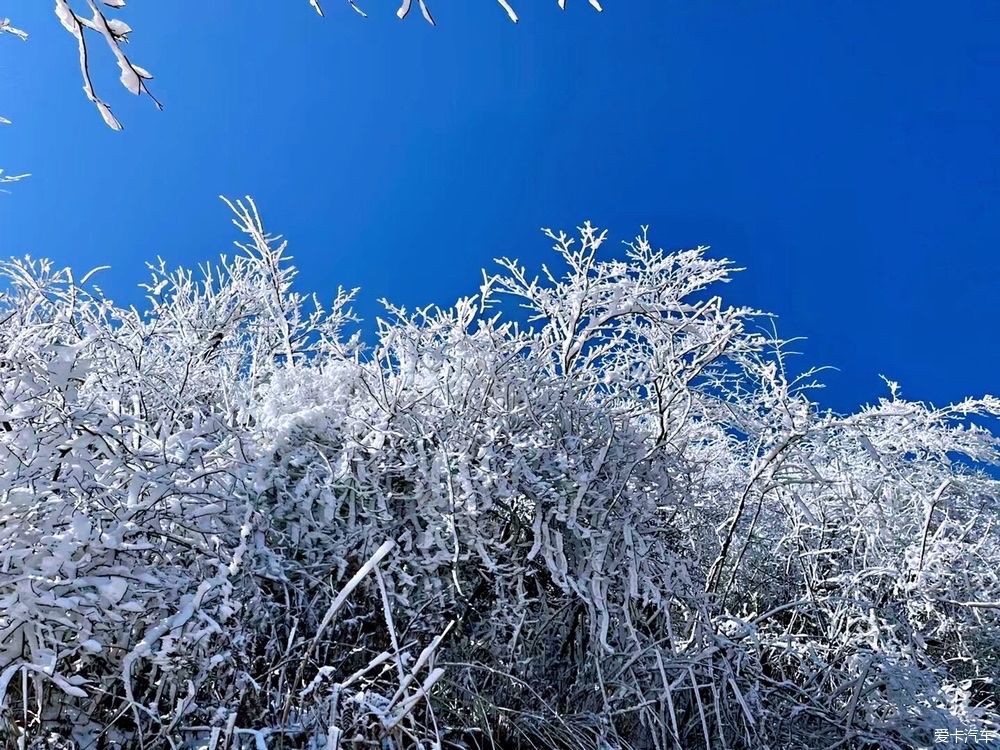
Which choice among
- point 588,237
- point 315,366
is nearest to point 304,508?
point 315,366

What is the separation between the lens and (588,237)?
11.4 feet

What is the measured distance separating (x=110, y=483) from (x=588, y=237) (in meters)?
2.27

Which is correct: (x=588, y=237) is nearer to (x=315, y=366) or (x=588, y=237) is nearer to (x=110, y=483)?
(x=315, y=366)

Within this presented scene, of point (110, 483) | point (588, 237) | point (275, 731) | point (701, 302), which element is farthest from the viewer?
point (588, 237)

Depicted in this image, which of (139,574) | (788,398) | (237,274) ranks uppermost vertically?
(237,274)

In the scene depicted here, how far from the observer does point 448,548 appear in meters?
2.48

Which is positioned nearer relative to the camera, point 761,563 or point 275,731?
point 275,731

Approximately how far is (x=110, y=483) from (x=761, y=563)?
3.66 metres

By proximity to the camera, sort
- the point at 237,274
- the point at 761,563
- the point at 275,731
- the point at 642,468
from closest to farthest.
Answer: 1. the point at 275,731
2. the point at 642,468
3. the point at 761,563
4. the point at 237,274

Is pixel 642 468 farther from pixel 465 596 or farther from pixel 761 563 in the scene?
pixel 761 563

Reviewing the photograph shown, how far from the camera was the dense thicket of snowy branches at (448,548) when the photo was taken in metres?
1.70

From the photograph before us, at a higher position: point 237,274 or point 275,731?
point 237,274

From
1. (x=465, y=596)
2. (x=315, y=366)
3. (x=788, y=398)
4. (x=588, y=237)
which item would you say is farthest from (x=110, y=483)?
(x=788, y=398)

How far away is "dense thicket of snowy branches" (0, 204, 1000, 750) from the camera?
1.70m
